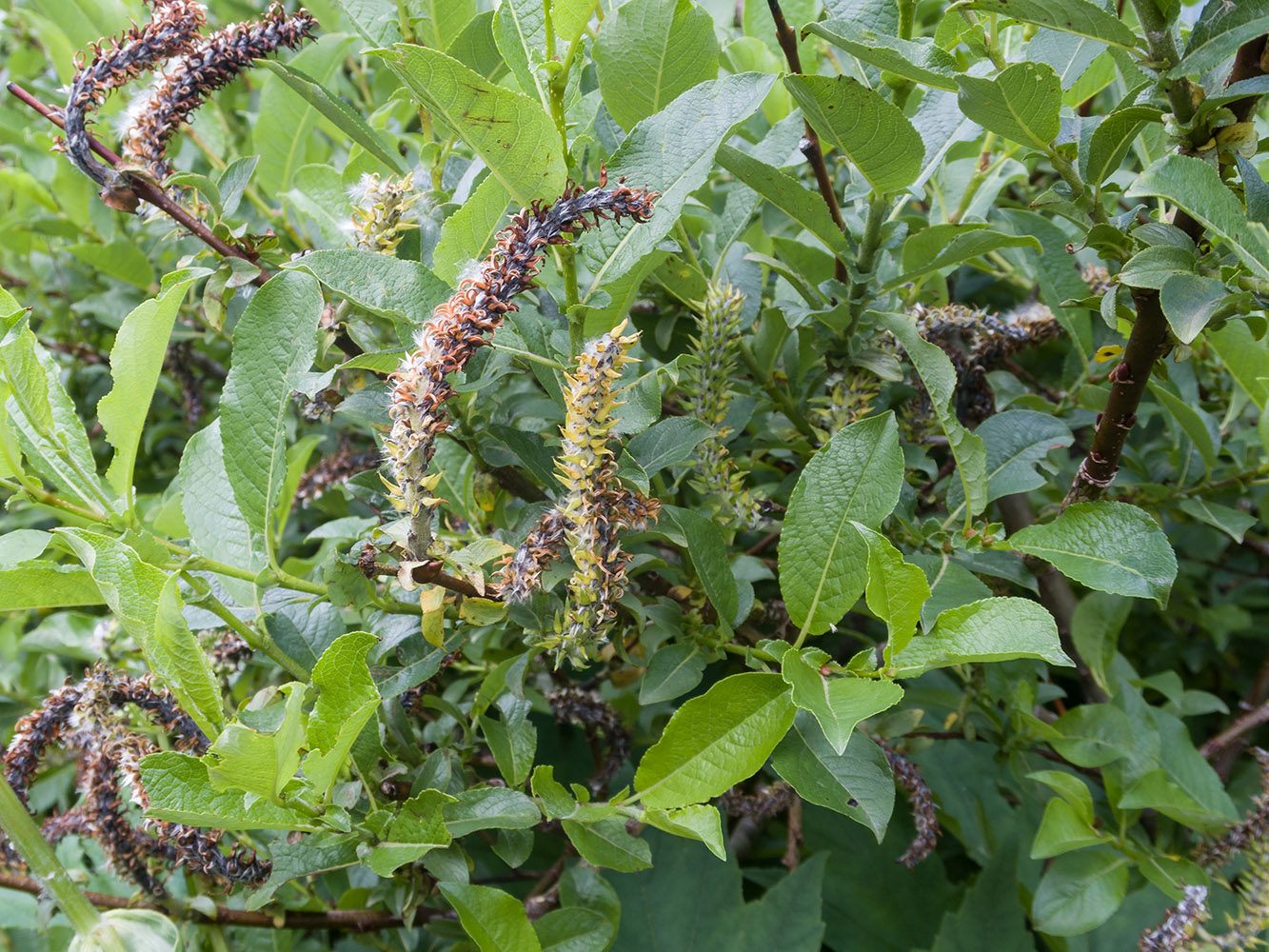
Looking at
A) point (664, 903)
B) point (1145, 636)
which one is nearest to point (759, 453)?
point (664, 903)

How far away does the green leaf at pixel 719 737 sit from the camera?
0.66 meters

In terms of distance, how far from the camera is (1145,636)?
176 centimetres

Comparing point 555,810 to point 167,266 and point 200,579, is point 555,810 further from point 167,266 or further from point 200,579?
point 167,266

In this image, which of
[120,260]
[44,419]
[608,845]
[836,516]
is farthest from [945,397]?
[120,260]

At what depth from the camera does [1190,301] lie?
603 mm

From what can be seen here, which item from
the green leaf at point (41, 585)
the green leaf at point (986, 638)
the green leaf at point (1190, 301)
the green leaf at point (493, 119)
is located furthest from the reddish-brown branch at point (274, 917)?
the green leaf at point (1190, 301)

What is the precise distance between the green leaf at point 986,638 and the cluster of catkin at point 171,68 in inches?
27.6

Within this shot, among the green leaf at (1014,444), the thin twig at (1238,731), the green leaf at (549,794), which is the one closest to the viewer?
the green leaf at (549,794)

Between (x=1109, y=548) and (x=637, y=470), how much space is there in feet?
1.23

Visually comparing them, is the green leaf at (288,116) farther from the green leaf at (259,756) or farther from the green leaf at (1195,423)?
the green leaf at (1195,423)

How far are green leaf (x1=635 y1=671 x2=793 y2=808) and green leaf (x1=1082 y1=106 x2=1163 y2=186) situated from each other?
44cm

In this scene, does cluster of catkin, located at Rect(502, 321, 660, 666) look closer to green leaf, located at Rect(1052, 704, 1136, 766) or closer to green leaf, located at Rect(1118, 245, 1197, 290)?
green leaf, located at Rect(1118, 245, 1197, 290)

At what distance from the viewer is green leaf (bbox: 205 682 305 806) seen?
55 centimetres


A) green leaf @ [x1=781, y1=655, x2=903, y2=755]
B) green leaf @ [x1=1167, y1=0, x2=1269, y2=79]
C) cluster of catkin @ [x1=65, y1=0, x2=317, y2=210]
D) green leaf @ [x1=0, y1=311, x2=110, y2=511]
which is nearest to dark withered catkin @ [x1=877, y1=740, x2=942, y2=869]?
green leaf @ [x1=781, y1=655, x2=903, y2=755]
